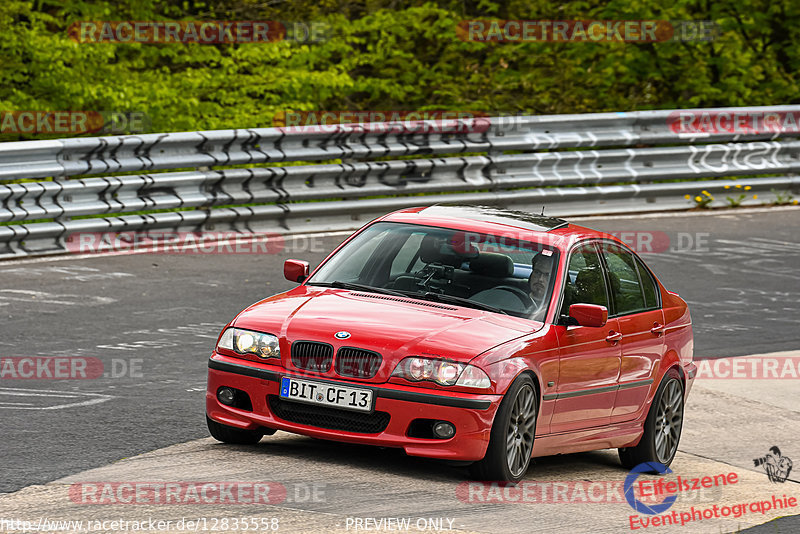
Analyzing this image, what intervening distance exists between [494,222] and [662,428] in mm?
1662

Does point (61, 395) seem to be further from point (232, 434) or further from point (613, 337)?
point (613, 337)

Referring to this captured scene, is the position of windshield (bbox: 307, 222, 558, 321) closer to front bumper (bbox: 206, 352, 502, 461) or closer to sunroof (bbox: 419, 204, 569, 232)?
sunroof (bbox: 419, 204, 569, 232)

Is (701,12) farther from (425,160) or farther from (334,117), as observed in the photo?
(425,160)

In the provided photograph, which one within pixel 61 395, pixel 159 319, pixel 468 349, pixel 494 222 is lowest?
pixel 159 319

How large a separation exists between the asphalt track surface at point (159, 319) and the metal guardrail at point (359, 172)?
0.52 meters

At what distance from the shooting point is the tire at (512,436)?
686 cm

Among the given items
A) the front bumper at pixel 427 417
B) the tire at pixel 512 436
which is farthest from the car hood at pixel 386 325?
the tire at pixel 512 436

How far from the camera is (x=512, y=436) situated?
7.02 m

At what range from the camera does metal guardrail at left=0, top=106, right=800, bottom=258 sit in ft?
45.4

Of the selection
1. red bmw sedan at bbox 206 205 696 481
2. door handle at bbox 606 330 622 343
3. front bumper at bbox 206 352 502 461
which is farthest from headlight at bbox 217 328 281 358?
door handle at bbox 606 330 622 343

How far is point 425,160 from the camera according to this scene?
55.9 feet

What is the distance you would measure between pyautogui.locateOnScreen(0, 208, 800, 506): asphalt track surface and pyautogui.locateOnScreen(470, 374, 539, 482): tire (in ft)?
1.70

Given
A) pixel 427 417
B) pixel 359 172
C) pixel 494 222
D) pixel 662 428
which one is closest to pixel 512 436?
pixel 427 417

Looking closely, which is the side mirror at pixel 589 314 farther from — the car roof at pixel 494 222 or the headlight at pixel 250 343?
the headlight at pixel 250 343
